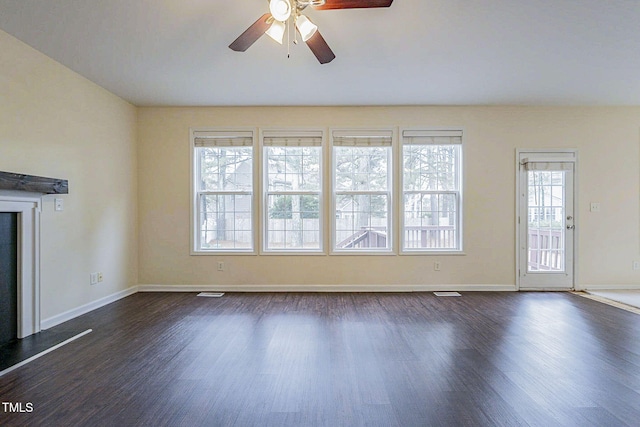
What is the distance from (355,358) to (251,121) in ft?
11.7

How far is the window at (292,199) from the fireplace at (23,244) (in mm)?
2525

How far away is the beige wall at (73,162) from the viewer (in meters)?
2.98

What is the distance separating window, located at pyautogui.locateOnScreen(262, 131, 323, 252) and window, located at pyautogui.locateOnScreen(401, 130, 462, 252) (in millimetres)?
1320

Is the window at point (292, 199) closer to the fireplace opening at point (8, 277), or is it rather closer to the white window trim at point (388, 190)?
the white window trim at point (388, 190)

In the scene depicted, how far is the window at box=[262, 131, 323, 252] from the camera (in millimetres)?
4871

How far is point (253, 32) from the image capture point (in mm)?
2387

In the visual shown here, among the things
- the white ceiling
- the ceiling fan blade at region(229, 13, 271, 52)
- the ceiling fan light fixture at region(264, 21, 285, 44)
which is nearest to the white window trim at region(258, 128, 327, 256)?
the white ceiling

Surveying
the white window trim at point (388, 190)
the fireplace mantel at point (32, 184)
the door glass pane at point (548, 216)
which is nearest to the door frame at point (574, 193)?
the door glass pane at point (548, 216)

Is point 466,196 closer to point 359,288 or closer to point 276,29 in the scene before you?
point 359,288

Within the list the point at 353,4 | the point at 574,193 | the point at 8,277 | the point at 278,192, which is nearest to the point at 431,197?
the point at 574,193

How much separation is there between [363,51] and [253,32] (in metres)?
1.21

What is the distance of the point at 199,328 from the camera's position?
3.29 meters

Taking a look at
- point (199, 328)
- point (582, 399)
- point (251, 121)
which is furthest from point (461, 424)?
point (251, 121)

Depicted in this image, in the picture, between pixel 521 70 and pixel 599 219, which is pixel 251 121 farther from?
pixel 599 219
